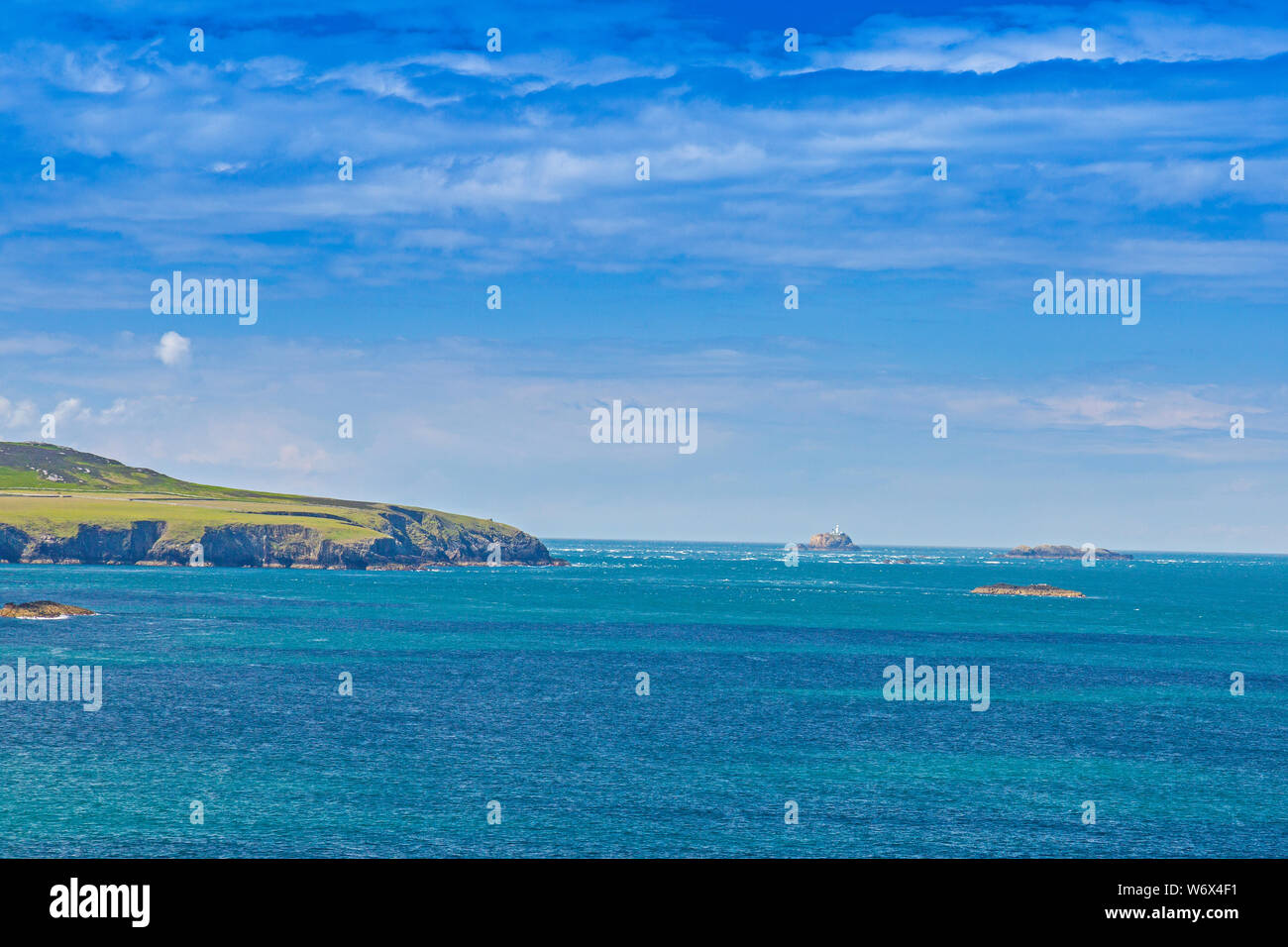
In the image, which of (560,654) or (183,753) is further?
(560,654)

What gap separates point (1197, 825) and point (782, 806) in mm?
23488

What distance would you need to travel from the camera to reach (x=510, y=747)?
72.6 metres

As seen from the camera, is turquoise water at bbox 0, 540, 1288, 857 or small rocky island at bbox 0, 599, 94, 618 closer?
turquoise water at bbox 0, 540, 1288, 857

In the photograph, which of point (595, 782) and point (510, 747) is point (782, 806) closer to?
point (595, 782)

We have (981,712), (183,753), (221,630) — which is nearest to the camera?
(183,753)

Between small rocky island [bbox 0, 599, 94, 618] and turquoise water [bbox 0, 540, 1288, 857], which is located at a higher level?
small rocky island [bbox 0, 599, 94, 618]

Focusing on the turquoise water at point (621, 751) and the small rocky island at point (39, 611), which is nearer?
the turquoise water at point (621, 751)

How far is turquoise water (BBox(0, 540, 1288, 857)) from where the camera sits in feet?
174

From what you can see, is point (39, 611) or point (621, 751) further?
point (39, 611)

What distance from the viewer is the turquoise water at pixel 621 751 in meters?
53.0

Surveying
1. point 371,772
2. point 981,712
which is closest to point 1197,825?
point 981,712

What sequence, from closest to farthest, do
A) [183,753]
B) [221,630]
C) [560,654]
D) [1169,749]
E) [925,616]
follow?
[183,753], [1169,749], [560,654], [221,630], [925,616]

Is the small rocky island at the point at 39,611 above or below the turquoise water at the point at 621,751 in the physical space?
above

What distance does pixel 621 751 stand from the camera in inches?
2837
